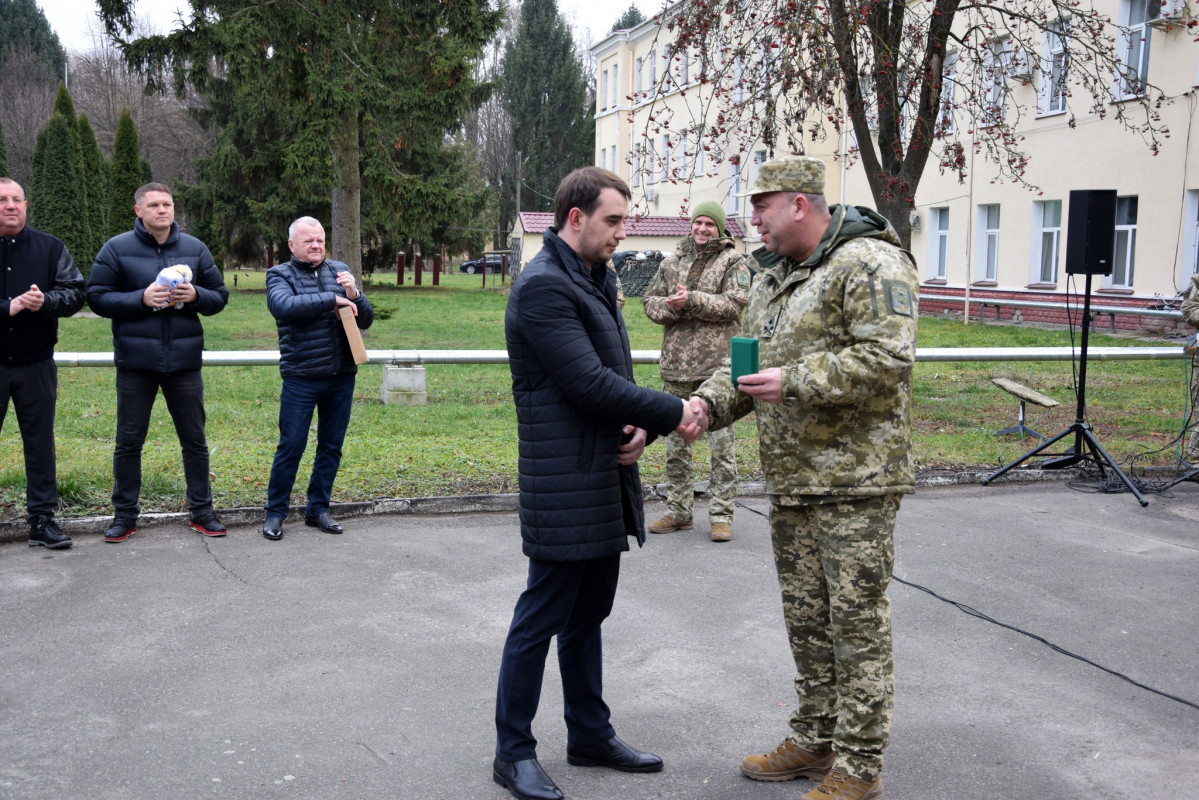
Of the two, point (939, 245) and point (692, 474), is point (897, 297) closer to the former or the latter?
point (692, 474)

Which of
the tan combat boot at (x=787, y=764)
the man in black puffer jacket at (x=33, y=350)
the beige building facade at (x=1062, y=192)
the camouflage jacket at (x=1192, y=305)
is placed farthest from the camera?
the beige building facade at (x=1062, y=192)

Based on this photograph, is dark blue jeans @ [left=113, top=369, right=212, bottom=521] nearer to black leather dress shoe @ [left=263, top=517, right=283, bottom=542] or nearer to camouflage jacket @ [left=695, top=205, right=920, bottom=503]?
black leather dress shoe @ [left=263, top=517, right=283, bottom=542]

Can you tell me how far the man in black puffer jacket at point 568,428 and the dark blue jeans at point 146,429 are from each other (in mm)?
3944

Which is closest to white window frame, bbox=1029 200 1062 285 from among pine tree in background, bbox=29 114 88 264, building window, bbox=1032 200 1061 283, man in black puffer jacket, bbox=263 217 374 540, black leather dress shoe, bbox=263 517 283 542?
building window, bbox=1032 200 1061 283

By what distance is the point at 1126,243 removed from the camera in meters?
22.1

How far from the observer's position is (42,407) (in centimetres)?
659

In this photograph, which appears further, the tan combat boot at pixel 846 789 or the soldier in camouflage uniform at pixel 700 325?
the soldier in camouflage uniform at pixel 700 325

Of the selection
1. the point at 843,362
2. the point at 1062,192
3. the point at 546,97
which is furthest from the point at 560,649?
the point at 546,97

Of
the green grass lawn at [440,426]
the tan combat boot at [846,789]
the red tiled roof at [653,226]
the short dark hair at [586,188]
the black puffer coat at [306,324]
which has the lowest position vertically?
the tan combat boot at [846,789]

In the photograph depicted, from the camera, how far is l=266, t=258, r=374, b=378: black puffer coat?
6.91 meters

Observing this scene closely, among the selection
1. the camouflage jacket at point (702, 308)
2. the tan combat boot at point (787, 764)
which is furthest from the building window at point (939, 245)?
the tan combat boot at point (787, 764)

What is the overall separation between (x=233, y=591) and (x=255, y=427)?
5126 mm

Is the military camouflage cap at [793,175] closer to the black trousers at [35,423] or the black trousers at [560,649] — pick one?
the black trousers at [560,649]

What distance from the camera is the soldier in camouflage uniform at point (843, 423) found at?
341 cm
